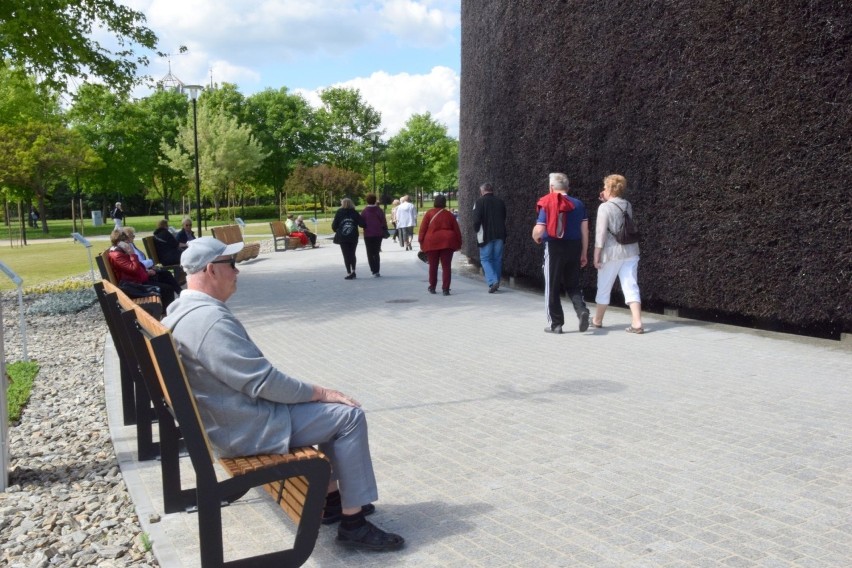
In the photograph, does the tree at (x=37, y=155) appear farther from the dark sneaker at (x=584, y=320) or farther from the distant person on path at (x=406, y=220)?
the dark sneaker at (x=584, y=320)

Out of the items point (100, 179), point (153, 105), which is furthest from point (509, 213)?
point (153, 105)

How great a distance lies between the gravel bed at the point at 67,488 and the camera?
3.81 meters

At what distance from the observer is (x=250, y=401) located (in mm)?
3412

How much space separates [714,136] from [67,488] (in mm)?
7648

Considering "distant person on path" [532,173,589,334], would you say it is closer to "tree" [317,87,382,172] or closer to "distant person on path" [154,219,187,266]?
"distant person on path" [154,219,187,266]

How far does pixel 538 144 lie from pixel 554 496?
9.19m

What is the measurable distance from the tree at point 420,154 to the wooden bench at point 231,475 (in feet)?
231

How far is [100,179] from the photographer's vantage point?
60469 mm

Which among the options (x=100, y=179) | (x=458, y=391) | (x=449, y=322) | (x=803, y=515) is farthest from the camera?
(x=100, y=179)

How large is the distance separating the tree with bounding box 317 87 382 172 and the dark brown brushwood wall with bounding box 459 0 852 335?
5763cm

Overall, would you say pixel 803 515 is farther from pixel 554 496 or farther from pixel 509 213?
pixel 509 213

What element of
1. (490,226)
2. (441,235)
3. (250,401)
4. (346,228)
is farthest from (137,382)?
(346,228)

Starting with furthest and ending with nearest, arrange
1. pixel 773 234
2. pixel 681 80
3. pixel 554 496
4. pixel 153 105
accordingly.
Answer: pixel 153 105, pixel 681 80, pixel 773 234, pixel 554 496

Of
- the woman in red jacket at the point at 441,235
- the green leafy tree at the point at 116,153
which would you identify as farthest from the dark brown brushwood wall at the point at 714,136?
the green leafy tree at the point at 116,153
